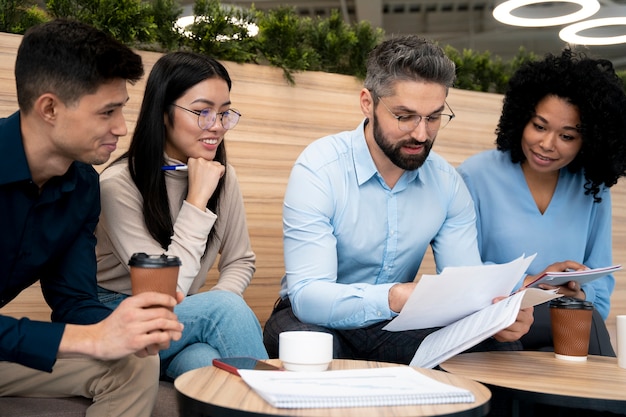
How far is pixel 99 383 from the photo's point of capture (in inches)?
61.6

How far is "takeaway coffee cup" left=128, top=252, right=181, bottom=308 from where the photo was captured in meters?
1.20

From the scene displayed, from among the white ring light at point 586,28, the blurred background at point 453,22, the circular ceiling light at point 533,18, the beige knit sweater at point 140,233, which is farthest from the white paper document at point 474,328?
the blurred background at point 453,22

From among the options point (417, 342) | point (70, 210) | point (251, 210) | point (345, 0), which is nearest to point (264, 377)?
point (70, 210)

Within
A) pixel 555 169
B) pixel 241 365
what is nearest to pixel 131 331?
pixel 241 365

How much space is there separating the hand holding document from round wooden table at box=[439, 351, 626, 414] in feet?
0.77

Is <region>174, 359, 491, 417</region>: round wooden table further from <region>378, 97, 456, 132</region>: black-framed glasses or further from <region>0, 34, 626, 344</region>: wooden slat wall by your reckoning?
<region>0, 34, 626, 344</region>: wooden slat wall

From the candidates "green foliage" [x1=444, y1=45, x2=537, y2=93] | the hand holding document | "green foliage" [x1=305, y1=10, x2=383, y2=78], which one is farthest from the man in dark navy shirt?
"green foliage" [x1=444, y1=45, x2=537, y2=93]

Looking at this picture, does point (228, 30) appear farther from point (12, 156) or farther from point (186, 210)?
point (12, 156)

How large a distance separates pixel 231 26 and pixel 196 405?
2014 mm

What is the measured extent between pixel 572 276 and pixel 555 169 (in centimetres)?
57

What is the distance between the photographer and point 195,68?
2.14 metres

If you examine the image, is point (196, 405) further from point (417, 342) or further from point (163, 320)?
point (417, 342)

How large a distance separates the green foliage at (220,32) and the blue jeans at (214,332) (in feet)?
4.26

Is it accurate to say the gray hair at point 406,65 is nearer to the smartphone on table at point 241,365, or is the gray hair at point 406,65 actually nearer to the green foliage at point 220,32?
the green foliage at point 220,32
